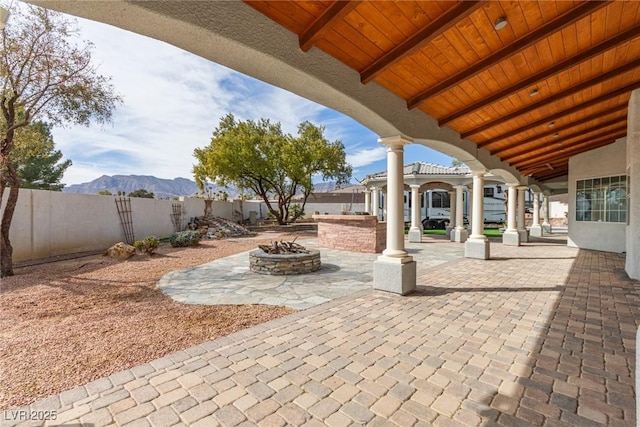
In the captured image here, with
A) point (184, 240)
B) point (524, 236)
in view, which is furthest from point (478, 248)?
point (184, 240)

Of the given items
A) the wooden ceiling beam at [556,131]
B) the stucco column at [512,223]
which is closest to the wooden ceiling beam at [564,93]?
the wooden ceiling beam at [556,131]

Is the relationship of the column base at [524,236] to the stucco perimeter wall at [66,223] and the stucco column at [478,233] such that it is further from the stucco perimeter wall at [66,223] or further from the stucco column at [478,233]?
the stucco perimeter wall at [66,223]

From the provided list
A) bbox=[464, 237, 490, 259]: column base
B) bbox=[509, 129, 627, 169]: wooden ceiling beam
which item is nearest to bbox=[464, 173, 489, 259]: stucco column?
bbox=[464, 237, 490, 259]: column base

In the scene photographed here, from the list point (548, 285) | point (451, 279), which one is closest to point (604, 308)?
point (548, 285)

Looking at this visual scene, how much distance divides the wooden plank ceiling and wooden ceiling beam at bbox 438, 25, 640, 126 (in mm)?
13

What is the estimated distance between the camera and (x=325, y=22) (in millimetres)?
2975

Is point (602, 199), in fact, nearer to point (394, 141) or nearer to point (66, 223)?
point (394, 141)

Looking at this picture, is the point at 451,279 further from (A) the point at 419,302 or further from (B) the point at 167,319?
(B) the point at 167,319

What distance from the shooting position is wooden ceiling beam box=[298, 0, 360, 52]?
2785 mm

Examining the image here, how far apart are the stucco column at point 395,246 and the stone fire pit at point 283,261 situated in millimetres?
2116

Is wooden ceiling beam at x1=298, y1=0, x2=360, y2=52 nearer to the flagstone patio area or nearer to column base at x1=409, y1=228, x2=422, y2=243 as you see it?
the flagstone patio area

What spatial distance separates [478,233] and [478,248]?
51 cm

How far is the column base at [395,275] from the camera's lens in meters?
5.30

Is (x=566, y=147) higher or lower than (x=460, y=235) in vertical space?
higher
